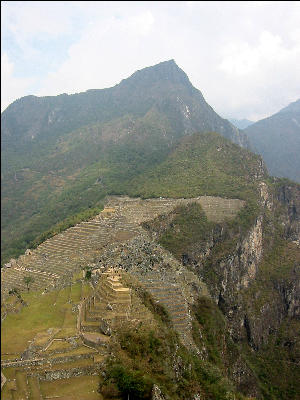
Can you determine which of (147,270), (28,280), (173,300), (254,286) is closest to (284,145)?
(254,286)

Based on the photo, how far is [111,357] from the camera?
68.0 ft

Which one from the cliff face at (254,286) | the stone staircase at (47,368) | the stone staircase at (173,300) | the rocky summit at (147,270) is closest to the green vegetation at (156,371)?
the rocky summit at (147,270)

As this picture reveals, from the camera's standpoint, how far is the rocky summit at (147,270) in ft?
70.2

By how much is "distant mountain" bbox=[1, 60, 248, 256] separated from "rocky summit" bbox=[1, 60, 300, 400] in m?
0.73

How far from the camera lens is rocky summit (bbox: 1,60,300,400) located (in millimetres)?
21406

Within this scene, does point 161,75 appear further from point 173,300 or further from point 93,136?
point 173,300

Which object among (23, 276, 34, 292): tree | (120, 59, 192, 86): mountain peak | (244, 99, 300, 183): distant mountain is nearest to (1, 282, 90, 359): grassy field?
(23, 276, 34, 292): tree

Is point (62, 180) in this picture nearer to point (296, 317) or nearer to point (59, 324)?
point (296, 317)

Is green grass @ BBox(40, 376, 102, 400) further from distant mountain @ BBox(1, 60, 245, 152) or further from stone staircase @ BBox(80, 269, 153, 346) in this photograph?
distant mountain @ BBox(1, 60, 245, 152)

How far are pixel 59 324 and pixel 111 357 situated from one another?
758cm

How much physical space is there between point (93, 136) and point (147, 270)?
96.0 meters

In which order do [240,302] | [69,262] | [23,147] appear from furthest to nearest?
[23,147] < [240,302] < [69,262]

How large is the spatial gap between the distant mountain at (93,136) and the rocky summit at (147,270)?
2.39ft

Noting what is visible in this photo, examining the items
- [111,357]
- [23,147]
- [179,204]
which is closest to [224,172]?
[179,204]
